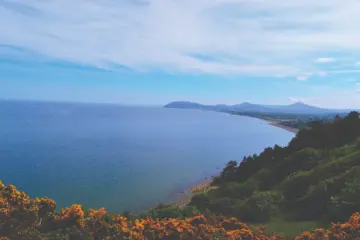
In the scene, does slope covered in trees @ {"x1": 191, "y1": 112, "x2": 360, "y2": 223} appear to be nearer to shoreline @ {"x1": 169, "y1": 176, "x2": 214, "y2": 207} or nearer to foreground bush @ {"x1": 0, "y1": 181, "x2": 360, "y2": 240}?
foreground bush @ {"x1": 0, "y1": 181, "x2": 360, "y2": 240}

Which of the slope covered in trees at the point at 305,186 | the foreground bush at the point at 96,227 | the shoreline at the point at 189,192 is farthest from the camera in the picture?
the shoreline at the point at 189,192

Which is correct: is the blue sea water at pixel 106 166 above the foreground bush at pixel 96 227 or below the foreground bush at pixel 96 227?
below

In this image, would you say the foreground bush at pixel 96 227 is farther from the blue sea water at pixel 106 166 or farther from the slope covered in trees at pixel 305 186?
the blue sea water at pixel 106 166

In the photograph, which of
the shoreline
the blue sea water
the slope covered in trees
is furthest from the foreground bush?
the shoreline

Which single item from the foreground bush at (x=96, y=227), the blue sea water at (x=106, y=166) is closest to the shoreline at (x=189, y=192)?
the blue sea water at (x=106, y=166)

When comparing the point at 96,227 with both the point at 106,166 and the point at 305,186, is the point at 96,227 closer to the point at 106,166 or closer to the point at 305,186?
the point at 305,186

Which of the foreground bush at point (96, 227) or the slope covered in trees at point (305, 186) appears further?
the slope covered in trees at point (305, 186)

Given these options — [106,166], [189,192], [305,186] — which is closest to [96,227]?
[305,186]

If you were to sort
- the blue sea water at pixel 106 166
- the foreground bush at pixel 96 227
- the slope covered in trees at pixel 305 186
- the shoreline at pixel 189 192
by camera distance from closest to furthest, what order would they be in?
the foreground bush at pixel 96 227 → the slope covered in trees at pixel 305 186 → the shoreline at pixel 189 192 → the blue sea water at pixel 106 166
